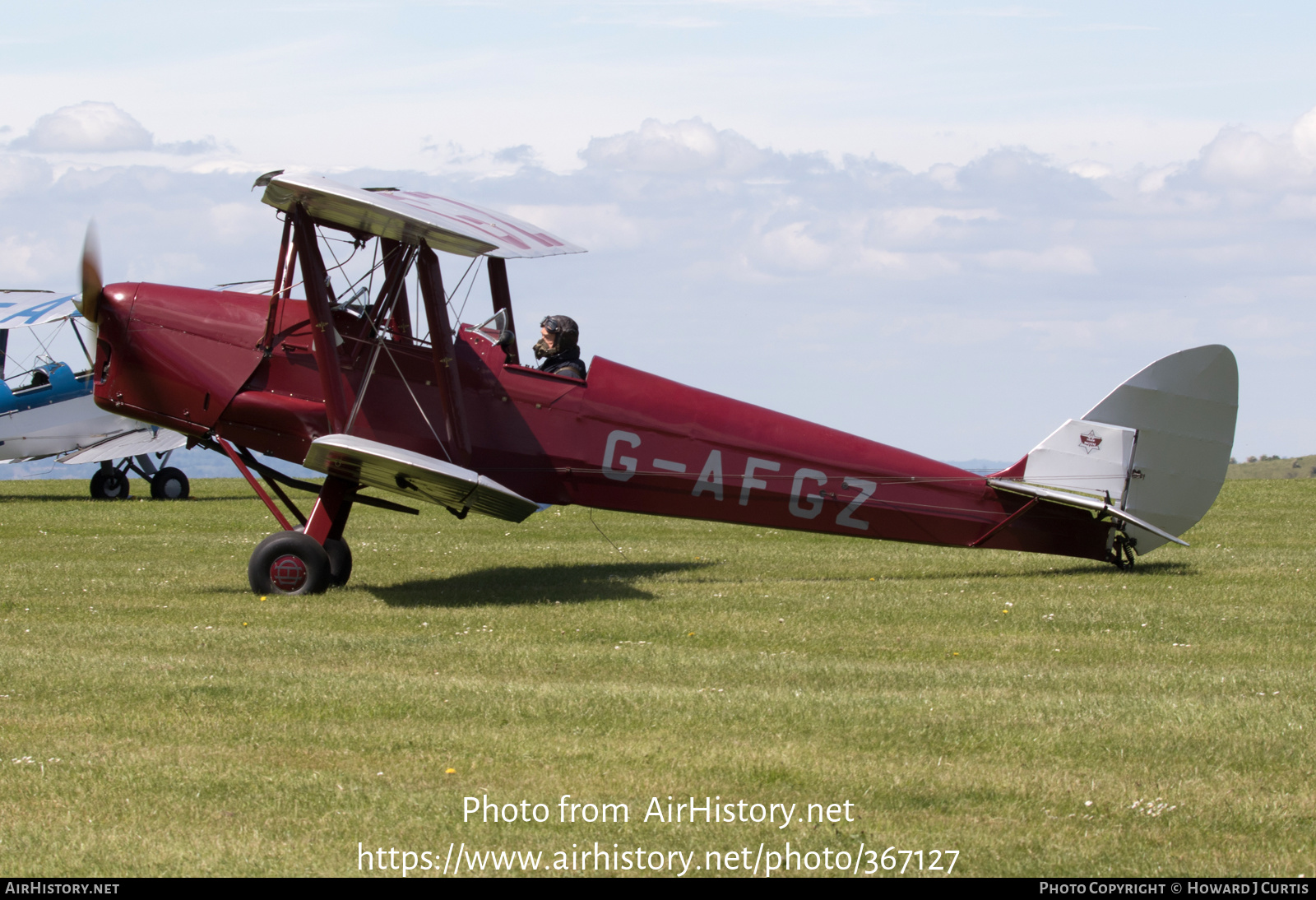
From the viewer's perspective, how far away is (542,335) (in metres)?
11.6

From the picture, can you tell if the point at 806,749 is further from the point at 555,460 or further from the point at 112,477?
the point at 112,477

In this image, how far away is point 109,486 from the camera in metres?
22.3

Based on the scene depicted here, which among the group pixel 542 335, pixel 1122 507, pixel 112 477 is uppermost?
pixel 542 335

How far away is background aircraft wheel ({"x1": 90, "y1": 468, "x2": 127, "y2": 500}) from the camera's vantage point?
22.2m

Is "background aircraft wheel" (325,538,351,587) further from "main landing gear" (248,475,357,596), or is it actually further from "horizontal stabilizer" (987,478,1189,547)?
"horizontal stabilizer" (987,478,1189,547)

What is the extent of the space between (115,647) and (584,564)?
564cm

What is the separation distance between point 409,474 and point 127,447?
47.3 ft

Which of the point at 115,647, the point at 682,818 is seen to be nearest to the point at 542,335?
the point at 115,647

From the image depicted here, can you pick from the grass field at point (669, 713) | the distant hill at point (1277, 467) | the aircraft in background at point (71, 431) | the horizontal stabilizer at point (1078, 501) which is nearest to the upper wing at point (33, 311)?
the aircraft in background at point (71, 431)

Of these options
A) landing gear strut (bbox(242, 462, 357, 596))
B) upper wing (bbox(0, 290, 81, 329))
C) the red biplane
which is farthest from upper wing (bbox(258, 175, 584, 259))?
upper wing (bbox(0, 290, 81, 329))

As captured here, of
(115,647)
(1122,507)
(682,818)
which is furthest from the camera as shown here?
(1122,507)

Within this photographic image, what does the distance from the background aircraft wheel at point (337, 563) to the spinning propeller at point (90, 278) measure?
9.03 ft

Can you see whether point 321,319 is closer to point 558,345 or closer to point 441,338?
point 441,338

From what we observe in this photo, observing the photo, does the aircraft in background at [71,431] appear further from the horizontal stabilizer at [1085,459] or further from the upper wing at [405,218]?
the horizontal stabilizer at [1085,459]
